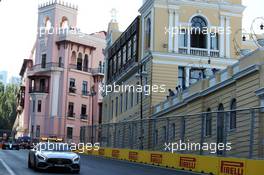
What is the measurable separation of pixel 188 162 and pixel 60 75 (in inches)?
2287

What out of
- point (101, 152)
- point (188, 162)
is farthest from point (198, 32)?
point (188, 162)

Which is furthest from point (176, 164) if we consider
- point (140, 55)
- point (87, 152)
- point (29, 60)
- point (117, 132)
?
point (29, 60)

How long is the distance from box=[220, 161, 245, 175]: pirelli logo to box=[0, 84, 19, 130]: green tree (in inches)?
3529

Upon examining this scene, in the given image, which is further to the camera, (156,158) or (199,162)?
(156,158)

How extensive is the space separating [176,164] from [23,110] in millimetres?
69117

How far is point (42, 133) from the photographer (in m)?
78.6

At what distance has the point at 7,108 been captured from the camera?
108938 mm

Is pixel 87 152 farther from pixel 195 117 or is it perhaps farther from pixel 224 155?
pixel 224 155

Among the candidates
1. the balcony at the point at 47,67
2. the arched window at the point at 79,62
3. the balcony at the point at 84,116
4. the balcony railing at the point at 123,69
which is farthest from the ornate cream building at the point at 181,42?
the balcony at the point at 84,116

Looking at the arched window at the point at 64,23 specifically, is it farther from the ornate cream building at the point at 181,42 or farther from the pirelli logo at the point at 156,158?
the pirelli logo at the point at 156,158

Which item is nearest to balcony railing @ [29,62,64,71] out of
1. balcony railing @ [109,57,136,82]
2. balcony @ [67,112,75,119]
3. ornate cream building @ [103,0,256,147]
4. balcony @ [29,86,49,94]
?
balcony @ [29,86,49,94]

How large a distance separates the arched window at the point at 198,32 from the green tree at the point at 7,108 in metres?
64.5

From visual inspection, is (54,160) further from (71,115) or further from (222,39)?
(71,115)

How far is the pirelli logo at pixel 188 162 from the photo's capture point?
76.5 feet
